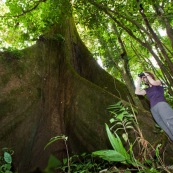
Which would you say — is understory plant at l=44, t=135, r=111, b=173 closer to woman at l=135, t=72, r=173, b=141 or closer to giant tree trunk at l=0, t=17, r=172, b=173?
giant tree trunk at l=0, t=17, r=172, b=173

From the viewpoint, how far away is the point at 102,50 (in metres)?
8.32

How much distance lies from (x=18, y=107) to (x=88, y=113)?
4.66 ft

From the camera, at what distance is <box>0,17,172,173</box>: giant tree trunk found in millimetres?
4582

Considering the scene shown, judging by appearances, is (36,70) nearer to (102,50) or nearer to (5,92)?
(5,92)

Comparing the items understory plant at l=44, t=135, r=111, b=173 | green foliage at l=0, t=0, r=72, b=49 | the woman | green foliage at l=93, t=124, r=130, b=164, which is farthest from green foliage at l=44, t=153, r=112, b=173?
green foliage at l=0, t=0, r=72, b=49

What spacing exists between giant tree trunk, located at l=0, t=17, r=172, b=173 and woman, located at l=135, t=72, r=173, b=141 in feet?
3.68

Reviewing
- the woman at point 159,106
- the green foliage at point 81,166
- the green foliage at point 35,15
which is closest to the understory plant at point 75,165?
the green foliage at point 81,166

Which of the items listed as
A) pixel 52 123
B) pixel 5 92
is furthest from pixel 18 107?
pixel 52 123

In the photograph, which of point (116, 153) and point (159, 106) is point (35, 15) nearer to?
point (159, 106)

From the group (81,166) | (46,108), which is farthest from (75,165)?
(46,108)

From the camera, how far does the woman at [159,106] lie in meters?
3.08

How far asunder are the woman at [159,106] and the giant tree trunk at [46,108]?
112 centimetres

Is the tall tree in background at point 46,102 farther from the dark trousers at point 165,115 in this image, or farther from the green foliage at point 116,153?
the green foliage at point 116,153

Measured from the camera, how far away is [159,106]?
10.5 feet
